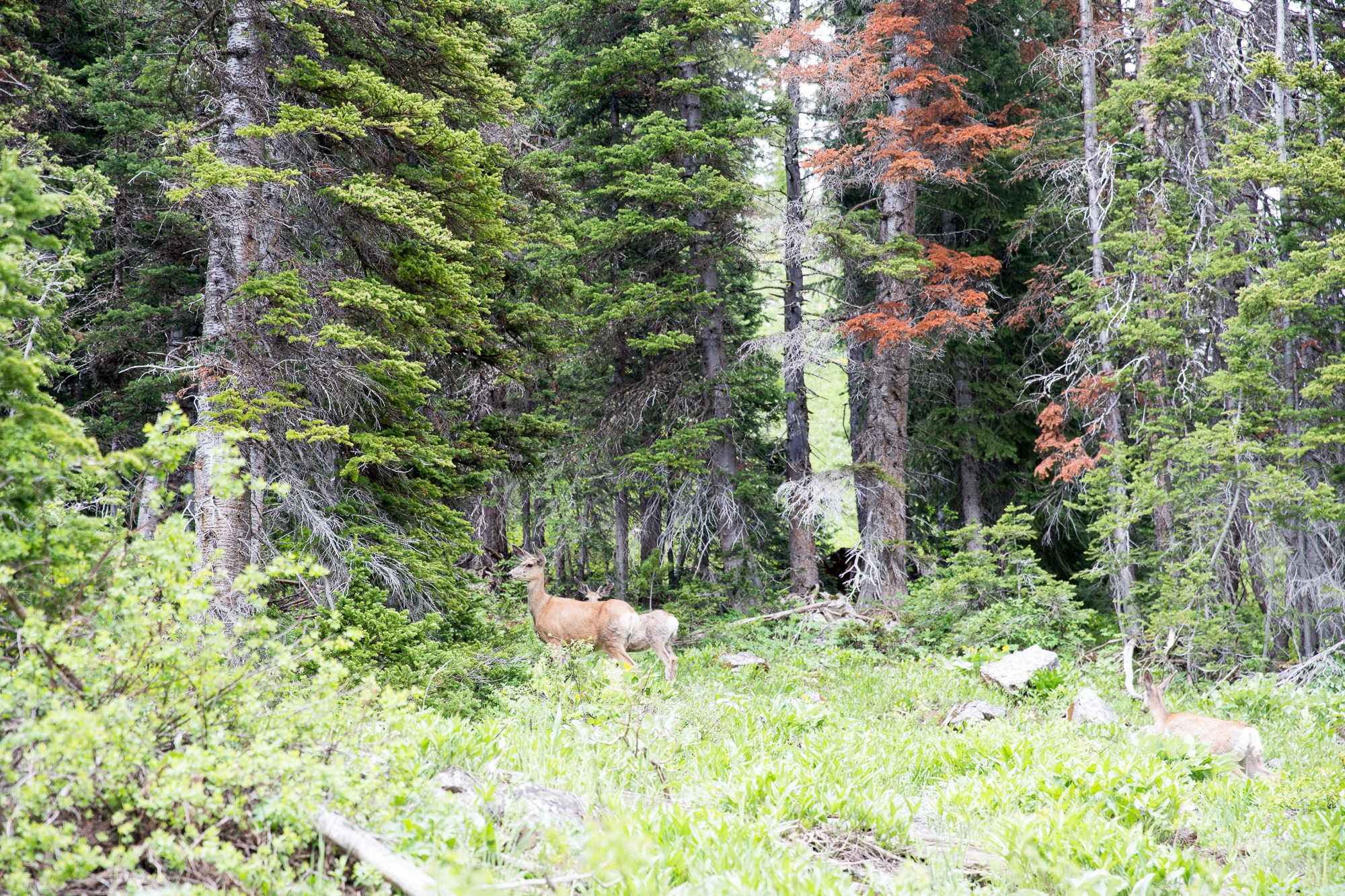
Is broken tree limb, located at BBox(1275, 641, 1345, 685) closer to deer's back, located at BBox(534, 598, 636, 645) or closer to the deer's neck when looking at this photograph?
deer's back, located at BBox(534, 598, 636, 645)

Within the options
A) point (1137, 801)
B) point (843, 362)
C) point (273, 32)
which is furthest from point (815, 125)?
point (1137, 801)

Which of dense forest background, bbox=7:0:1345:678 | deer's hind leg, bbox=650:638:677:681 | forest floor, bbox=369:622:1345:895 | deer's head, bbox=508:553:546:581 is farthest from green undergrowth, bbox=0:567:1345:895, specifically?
deer's head, bbox=508:553:546:581

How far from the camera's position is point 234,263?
7.64m

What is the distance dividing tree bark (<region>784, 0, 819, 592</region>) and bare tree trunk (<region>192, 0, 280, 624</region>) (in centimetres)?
902

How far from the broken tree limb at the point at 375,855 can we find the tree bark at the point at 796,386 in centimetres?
1157

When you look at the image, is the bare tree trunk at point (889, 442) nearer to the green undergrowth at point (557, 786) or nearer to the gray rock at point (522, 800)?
the green undergrowth at point (557, 786)

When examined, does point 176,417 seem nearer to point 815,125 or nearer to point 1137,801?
point 1137,801

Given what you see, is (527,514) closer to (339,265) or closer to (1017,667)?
(339,265)

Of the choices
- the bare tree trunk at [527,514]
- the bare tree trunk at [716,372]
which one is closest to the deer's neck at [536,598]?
the bare tree trunk at [716,372]

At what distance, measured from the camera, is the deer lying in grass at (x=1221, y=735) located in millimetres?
6359

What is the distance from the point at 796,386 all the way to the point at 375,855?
13.2 m

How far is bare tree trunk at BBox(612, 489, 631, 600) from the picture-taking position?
15.8m

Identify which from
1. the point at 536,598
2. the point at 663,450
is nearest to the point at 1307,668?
the point at 663,450

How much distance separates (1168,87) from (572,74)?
8642 mm
